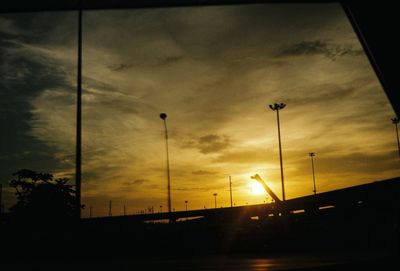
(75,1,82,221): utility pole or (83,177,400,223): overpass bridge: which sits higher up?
(75,1,82,221): utility pole

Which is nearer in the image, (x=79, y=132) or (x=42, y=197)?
(x=79, y=132)

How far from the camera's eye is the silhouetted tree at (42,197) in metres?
30.8

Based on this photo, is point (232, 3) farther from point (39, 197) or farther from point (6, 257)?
point (39, 197)

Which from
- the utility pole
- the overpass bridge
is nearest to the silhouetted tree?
the overpass bridge

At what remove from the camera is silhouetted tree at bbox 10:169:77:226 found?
30.8 metres

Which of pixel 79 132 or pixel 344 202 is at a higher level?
pixel 79 132

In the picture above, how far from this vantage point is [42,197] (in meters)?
32.0

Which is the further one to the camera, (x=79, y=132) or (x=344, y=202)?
(x=344, y=202)

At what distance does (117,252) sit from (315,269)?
1253cm

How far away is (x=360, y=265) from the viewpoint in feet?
9.61

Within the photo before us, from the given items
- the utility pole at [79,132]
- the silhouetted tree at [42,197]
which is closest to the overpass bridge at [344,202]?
the silhouetted tree at [42,197]

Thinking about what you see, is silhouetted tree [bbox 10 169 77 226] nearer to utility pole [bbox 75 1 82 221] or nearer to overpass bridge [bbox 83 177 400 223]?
overpass bridge [bbox 83 177 400 223]

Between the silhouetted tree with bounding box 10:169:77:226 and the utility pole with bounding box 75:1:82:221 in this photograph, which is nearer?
the utility pole with bounding box 75:1:82:221

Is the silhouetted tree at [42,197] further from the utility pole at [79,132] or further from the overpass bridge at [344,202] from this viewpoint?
the utility pole at [79,132]
